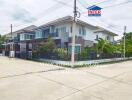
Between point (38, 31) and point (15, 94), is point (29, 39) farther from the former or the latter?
point (15, 94)

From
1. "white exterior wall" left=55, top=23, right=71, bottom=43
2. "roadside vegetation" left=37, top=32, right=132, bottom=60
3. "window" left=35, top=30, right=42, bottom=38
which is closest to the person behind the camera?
A: "roadside vegetation" left=37, top=32, right=132, bottom=60

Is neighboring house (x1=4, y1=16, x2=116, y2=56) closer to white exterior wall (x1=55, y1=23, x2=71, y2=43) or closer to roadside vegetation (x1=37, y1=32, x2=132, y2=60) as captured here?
white exterior wall (x1=55, y1=23, x2=71, y2=43)

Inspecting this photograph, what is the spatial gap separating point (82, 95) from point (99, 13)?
10180 mm

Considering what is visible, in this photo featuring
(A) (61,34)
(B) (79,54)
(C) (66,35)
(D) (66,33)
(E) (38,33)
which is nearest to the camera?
(B) (79,54)

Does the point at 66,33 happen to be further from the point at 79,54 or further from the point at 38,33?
the point at 38,33

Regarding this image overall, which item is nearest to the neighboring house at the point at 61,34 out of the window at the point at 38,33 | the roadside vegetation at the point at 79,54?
the window at the point at 38,33

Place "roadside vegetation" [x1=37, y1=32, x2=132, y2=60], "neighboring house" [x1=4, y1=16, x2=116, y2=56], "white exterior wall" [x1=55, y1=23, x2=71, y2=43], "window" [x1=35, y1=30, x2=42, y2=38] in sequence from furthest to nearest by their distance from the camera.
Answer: "window" [x1=35, y1=30, x2=42, y2=38], "neighboring house" [x1=4, y1=16, x2=116, y2=56], "white exterior wall" [x1=55, y1=23, x2=71, y2=43], "roadside vegetation" [x1=37, y1=32, x2=132, y2=60]

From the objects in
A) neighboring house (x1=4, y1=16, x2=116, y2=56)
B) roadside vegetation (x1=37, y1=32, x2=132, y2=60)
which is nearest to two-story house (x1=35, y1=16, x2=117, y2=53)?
neighboring house (x1=4, y1=16, x2=116, y2=56)

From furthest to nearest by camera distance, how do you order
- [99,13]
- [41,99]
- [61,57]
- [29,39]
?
1. [29,39]
2. [61,57]
3. [99,13]
4. [41,99]

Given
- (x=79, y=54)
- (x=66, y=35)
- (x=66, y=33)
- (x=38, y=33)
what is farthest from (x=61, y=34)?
(x=38, y=33)

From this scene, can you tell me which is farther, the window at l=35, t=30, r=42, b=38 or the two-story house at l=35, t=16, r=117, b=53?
the window at l=35, t=30, r=42, b=38

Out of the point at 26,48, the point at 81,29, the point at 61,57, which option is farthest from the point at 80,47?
the point at 26,48

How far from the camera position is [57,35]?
86.5 ft

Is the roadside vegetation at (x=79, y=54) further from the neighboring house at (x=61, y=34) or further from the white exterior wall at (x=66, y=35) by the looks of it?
the neighboring house at (x=61, y=34)
